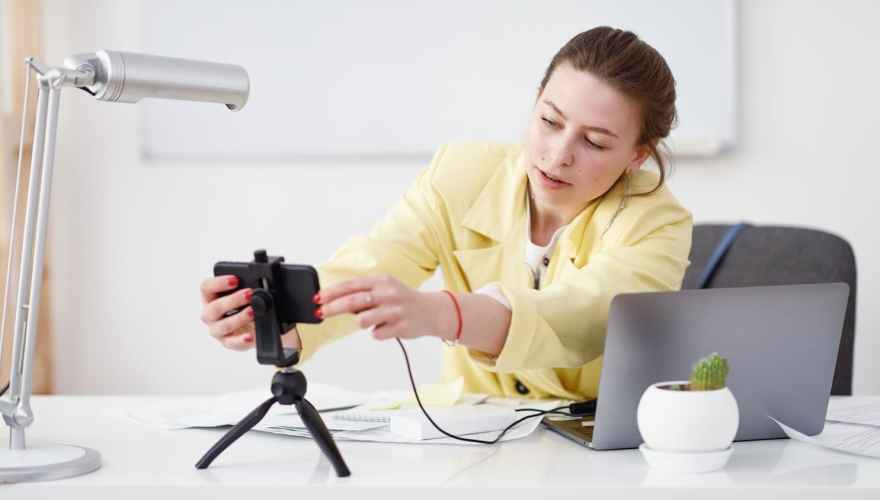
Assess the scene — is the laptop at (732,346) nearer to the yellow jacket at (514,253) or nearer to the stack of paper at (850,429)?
the stack of paper at (850,429)

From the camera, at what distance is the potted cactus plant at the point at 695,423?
1.08m

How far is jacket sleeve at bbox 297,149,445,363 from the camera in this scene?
5.41ft

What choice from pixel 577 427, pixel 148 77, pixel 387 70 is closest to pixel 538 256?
pixel 577 427

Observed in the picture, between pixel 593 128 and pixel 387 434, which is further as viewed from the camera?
pixel 593 128

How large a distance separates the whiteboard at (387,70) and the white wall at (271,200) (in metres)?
0.07

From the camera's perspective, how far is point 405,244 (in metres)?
1.73

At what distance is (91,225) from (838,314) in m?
2.35

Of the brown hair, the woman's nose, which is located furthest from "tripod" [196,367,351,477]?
the brown hair

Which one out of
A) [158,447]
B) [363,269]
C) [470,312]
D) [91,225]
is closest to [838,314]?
[470,312]

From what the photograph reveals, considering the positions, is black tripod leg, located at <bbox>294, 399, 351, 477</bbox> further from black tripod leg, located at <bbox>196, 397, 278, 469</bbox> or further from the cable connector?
the cable connector

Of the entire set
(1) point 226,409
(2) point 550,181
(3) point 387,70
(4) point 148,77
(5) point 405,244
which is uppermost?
(3) point 387,70

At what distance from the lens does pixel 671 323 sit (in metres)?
1.19

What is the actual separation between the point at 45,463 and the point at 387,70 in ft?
6.59

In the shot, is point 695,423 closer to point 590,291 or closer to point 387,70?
point 590,291
